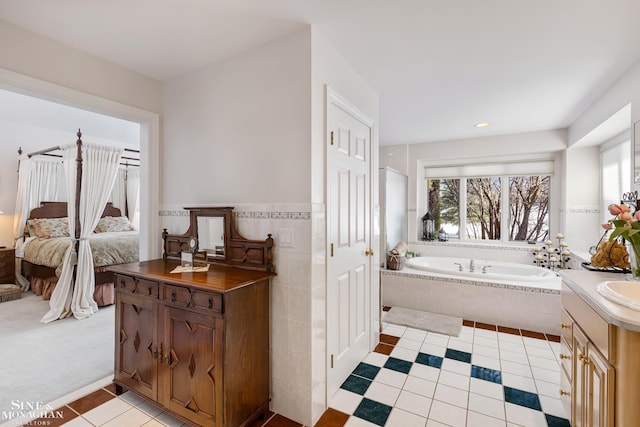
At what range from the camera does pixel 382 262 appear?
3.95m

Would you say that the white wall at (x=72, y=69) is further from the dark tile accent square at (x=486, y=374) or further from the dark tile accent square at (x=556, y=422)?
the dark tile accent square at (x=556, y=422)

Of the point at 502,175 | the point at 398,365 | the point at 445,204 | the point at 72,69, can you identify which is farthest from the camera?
the point at 445,204

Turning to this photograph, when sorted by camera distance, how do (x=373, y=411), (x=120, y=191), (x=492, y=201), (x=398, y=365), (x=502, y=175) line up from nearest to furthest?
(x=373, y=411), (x=398, y=365), (x=502, y=175), (x=492, y=201), (x=120, y=191)

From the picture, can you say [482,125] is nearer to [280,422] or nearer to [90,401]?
[280,422]

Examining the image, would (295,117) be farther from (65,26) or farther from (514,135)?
(514,135)

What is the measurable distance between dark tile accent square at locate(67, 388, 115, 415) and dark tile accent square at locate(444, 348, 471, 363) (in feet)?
8.48

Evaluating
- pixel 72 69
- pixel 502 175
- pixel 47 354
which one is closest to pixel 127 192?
pixel 47 354

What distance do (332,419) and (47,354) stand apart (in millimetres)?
2475

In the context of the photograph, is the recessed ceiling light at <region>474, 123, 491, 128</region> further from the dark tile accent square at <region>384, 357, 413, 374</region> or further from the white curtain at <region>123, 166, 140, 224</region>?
the white curtain at <region>123, 166, 140, 224</region>

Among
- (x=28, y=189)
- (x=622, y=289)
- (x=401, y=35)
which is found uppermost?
(x=401, y=35)

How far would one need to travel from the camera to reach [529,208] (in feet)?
14.2

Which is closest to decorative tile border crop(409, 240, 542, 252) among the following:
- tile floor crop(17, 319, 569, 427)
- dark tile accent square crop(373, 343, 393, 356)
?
tile floor crop(17, 319, 569, 427)

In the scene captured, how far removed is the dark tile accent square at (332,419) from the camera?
1731 millimetres

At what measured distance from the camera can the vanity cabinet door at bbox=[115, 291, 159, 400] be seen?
176cm
